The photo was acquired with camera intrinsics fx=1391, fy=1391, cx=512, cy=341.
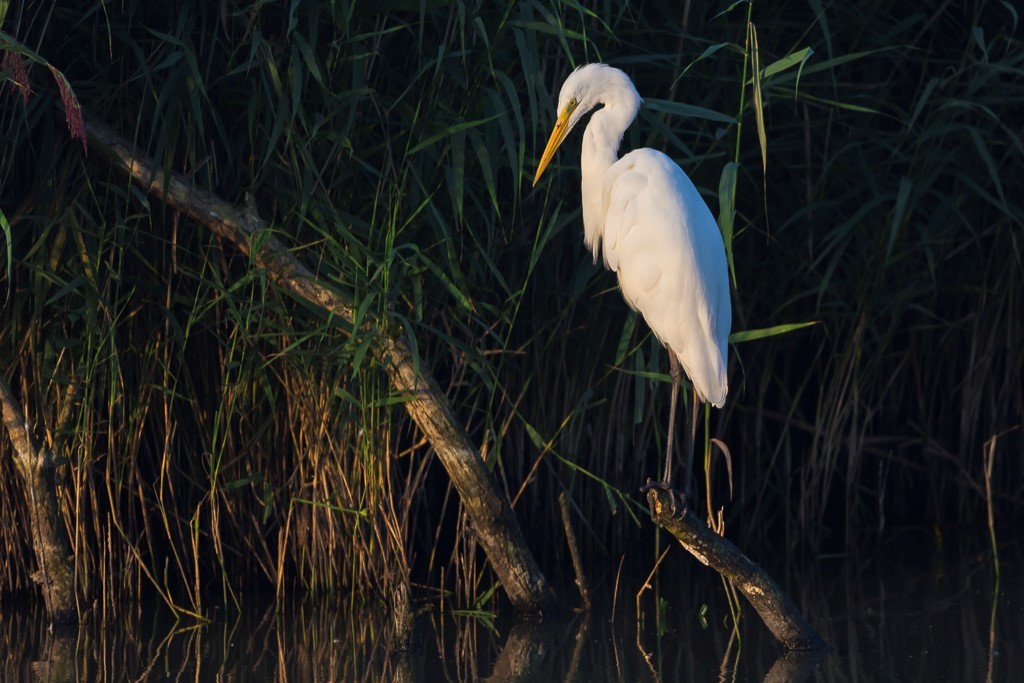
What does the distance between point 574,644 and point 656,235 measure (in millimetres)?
928

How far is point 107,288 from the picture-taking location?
3.12m

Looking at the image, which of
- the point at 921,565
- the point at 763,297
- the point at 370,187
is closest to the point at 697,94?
the point at 763,297

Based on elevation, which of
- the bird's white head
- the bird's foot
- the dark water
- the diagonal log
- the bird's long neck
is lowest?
the dark water

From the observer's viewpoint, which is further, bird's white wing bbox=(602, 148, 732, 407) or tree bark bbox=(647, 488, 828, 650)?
bird's white wing bbox=(602, 148, 732, 407)

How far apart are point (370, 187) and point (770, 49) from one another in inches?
44.5

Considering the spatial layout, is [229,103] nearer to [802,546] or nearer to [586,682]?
[586,682]

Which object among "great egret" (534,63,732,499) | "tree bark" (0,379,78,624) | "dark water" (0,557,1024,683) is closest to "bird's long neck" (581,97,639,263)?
"great egret" (534,63,732,499)

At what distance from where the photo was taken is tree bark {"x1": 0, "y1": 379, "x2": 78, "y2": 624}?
3068 mm

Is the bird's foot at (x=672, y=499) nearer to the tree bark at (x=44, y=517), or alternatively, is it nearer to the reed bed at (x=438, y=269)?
the reed bed at (x=438, y=269)

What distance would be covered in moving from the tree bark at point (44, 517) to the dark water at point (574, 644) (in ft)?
0.26

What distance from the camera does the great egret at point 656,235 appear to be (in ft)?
9.87

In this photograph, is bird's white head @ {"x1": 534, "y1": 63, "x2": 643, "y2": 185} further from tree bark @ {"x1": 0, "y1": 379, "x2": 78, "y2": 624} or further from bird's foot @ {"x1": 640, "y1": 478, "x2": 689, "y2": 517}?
tree bark @ {"x1": 0, "y1": 379, "x2": 78, "y2": 624}

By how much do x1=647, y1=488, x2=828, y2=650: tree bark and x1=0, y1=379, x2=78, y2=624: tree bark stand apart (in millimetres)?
1347

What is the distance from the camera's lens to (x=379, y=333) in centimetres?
300
